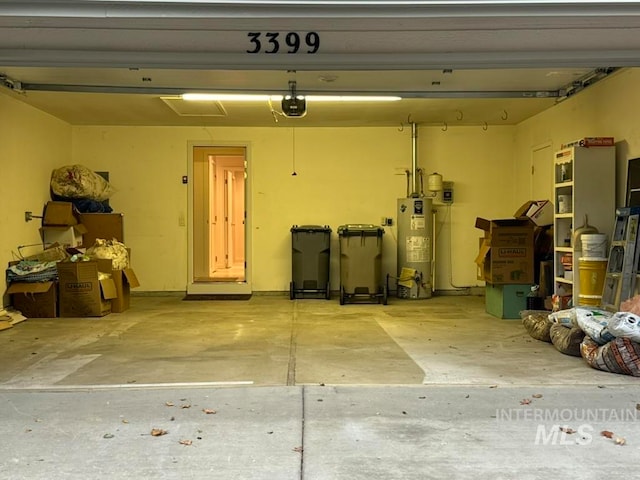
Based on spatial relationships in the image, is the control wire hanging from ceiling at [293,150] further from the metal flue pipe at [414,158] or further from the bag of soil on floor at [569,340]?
the bag of soil on floor at [569,340]

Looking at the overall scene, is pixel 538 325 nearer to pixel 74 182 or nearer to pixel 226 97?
pixel 226 97

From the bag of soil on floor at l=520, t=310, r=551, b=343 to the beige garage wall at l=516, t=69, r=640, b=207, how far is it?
141 centimetres

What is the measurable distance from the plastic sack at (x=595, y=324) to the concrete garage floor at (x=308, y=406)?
0.81 feet

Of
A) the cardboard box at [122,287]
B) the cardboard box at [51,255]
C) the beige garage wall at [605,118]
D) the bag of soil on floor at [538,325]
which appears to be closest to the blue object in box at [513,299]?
the bag of soil on floor at [538,325]

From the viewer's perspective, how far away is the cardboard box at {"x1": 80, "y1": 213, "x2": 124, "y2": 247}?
729 cm

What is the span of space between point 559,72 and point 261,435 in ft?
14.7

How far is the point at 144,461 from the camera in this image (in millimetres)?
2342

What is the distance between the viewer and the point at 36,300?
607 centimetres

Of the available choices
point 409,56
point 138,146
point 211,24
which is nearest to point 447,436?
point 409,56

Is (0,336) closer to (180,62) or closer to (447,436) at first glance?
(180,62)

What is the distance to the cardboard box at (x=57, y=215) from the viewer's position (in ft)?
22.5

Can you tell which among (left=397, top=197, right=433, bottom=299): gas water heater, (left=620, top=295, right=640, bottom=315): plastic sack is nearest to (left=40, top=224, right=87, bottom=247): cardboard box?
(left=397, top=197, right=433, bottom=299): gas water heater

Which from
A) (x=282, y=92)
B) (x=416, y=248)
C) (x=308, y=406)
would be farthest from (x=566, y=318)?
(x=282, y=92)

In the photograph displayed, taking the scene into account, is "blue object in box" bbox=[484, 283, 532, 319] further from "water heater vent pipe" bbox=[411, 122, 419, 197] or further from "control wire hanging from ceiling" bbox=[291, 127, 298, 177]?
"control wire hanging from ceiling" bbox=[291, 127, 298, 177]
